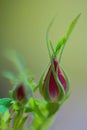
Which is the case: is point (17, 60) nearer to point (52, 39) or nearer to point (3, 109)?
point (3, 109)

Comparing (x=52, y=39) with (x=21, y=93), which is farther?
(x=52, y=39)

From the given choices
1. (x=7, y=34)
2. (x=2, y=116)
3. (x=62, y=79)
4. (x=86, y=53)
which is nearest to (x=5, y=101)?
(x=2, y=116)

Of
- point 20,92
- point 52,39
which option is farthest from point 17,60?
point 52,39

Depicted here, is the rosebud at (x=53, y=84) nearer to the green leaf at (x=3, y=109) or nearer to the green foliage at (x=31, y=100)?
the green foliage at (x=31, y=100)

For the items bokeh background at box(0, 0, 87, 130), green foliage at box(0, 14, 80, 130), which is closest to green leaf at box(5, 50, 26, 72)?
green foliage at box(0, 14, 80, 130)

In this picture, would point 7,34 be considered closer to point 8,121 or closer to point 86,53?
Answer: point 86,53
